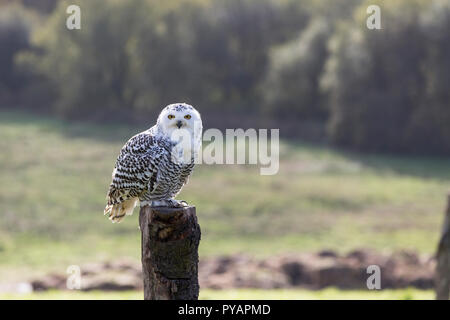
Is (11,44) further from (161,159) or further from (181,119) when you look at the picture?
(181,119)

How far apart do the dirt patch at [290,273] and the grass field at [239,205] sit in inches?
77.8

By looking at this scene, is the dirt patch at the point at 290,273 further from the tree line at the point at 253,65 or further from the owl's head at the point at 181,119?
the tree line at the point at 253,65

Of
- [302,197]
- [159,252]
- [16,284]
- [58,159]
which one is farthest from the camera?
[58,159]

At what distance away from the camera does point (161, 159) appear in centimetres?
687

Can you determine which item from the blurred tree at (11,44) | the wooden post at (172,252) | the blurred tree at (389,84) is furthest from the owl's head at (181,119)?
the blurred tree at (11,44)

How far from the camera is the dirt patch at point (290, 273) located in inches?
612

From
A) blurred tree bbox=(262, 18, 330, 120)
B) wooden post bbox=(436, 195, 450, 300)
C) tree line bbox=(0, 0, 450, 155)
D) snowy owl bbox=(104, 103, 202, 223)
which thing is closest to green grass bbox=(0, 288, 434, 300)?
wooden post bbox=(436, 195, 450, 300)

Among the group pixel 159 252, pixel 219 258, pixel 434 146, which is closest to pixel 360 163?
pixel 434 146

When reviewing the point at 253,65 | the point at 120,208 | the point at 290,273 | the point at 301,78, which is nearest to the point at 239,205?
the point at 290,273

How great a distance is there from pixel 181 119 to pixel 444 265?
6038mm

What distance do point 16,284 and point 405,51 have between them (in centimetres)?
2815
